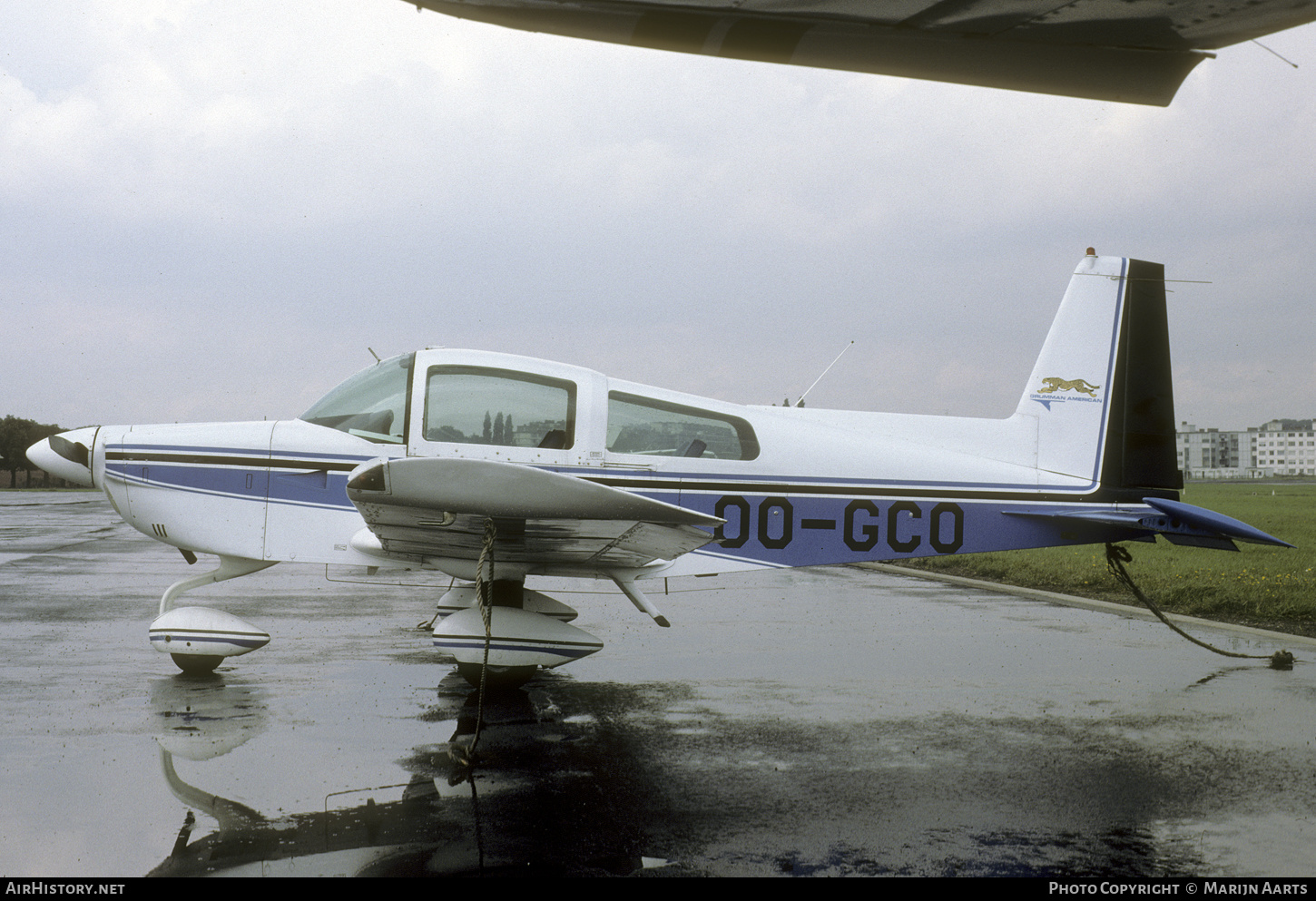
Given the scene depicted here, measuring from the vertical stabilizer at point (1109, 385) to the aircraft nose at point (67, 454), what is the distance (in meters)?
6.40

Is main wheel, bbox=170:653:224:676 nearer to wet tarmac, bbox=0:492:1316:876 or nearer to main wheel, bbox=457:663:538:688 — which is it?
wet tarmac, bbox=0:492:1316:876

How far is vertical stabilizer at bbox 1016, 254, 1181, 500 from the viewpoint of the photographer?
21.1 ft

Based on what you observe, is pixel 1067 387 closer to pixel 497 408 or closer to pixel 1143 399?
pixel 1143 399

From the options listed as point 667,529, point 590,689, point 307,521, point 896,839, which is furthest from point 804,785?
point 307,521

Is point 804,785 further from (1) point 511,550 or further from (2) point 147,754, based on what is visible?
(2) point 147,754

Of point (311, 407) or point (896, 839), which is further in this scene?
point (311, 407)

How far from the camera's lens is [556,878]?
299 centimetres

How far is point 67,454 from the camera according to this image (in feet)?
19.8

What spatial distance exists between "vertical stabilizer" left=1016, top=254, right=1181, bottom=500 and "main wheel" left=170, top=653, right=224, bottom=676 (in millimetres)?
5720

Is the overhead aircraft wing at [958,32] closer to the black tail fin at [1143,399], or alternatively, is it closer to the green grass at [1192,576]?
the black tail fin at [1143,399]

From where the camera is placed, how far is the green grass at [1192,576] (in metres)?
8.73

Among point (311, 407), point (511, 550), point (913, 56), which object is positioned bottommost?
point (511, 550)

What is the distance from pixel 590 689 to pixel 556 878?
2.92 m

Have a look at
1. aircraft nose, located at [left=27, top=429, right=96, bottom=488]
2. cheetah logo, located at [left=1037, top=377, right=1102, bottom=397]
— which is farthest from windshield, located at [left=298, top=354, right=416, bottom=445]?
cheetah logo, located at [left=1037, top=377, right=1102, bottom=397]
